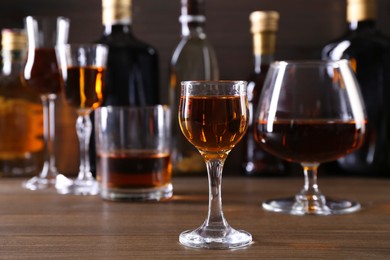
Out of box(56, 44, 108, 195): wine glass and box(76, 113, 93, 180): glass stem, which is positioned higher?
box(56, 44, 108, 195): wine glass

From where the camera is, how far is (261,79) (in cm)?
133

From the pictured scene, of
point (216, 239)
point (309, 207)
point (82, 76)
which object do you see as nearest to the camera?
point (216, 239)

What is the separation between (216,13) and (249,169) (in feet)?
1.20

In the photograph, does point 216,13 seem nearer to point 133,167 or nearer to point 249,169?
point 249,169

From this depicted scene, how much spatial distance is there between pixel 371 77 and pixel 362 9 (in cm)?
13

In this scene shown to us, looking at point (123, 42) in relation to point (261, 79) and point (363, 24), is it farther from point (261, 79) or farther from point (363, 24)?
point (363, 24)

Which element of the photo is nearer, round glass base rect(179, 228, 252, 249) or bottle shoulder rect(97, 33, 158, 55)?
round glass base rect(179, 228, 252, 249)

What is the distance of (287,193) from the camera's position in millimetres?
1096

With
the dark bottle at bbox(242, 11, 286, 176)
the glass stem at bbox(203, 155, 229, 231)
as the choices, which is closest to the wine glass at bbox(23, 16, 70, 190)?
the dark bottle at bbox(242, 11, 286, 176)

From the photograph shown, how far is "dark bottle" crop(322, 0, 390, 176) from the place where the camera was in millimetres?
1311

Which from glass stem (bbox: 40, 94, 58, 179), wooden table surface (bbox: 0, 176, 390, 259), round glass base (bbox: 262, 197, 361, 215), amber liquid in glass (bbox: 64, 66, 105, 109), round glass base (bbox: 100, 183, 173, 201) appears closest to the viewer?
wooden table surface (bbox: 0, 176, 390, 259)

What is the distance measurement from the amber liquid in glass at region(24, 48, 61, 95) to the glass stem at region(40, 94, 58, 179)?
0.13 feet

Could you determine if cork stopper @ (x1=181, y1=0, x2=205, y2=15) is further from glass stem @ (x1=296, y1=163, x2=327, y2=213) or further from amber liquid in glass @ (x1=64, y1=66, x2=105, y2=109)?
glass stem @ (x1=296, y1=163, x2=327, y2=213)

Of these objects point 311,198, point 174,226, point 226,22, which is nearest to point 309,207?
point 311,198
